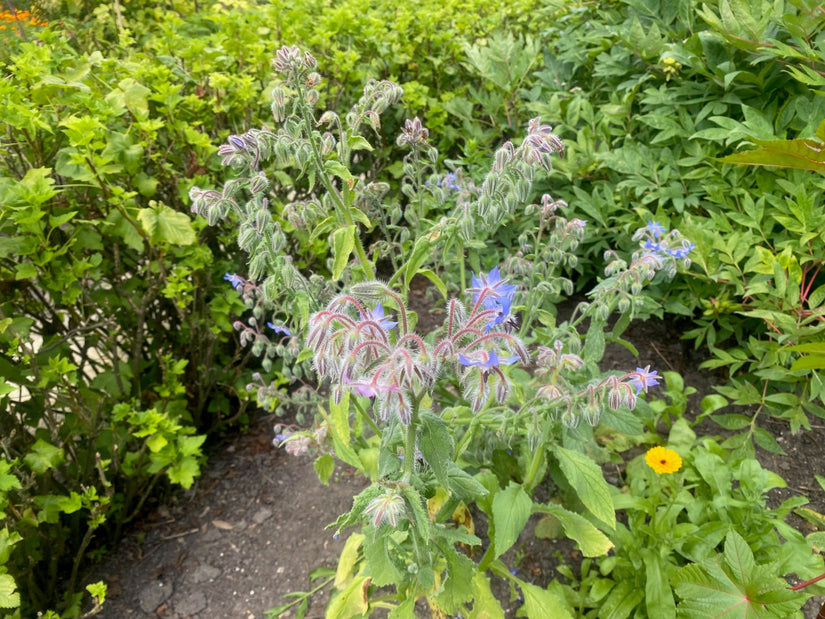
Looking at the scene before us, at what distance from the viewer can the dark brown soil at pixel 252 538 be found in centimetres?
208

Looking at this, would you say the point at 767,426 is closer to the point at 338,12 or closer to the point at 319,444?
the point at 319,444

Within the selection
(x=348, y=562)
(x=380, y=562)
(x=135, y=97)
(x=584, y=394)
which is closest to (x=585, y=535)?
(x=584, y=394)

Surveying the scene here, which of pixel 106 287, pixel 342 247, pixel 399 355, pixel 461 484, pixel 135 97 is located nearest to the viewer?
pixel 399 355

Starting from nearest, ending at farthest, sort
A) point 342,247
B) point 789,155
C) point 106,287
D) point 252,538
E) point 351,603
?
1. point 789,155
2. point 342,247
3. point 351,603
4. point 252,538
5. point 106,287

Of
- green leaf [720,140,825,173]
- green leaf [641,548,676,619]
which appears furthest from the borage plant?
green leaf [720,140,825,173]

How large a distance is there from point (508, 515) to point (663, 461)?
0.67 meters

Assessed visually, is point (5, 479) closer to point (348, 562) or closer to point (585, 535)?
point (348, 562)

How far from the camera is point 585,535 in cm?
159

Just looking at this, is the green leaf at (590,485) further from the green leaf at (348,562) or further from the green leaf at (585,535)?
the green leaf at (348,562)

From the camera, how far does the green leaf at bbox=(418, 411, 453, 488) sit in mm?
1171

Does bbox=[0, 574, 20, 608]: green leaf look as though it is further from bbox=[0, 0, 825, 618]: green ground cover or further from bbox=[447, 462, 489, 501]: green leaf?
bbox=[447, 462, 489, 501]: green leaf

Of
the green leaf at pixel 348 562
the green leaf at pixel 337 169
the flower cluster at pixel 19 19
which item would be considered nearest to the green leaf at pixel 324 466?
the green leaf at pixel 348 562

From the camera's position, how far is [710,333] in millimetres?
2467

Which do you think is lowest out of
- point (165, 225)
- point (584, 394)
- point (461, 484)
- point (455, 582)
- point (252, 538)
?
point (252, 538)
